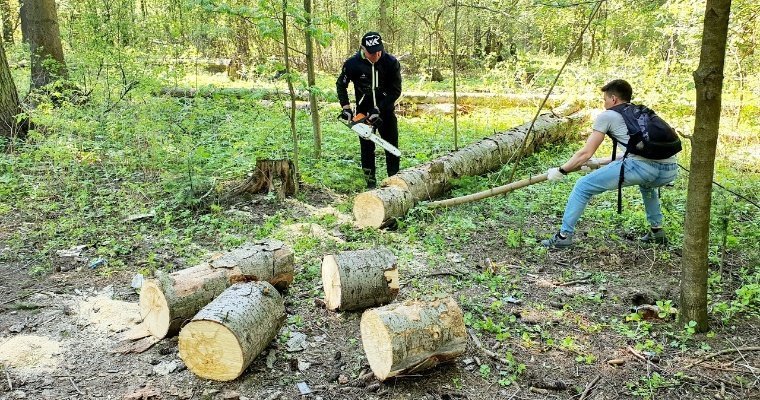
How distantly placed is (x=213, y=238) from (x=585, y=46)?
598 inches

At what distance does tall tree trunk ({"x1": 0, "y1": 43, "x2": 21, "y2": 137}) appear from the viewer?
820 cm

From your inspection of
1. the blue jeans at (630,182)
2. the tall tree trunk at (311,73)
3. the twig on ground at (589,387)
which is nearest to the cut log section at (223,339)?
the twig on ground at (589,387)

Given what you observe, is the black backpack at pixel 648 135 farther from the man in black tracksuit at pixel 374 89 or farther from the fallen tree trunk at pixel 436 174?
the man in black tracksuit at pixel 374 89

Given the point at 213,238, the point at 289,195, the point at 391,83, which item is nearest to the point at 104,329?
the point at 213,238

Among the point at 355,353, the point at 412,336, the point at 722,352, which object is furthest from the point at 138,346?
the point at 722,352

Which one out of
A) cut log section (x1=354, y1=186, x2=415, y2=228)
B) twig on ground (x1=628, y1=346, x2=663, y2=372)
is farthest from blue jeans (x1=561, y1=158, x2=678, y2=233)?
twig on ground (x1=628, y1=346, x2=663, y2=372)

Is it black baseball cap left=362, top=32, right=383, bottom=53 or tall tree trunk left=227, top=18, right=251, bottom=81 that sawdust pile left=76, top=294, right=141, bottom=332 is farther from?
tall tree trunk left=227, top=18, right=251, bottom=81

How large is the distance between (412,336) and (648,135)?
3.18 m

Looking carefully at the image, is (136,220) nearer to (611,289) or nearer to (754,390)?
(611,289)

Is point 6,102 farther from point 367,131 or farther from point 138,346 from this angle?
point 138,346

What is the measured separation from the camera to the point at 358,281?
387 cm

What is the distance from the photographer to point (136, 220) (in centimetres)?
574

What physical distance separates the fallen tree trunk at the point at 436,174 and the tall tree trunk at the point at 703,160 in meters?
2.92

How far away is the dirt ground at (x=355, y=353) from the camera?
3.04 m
